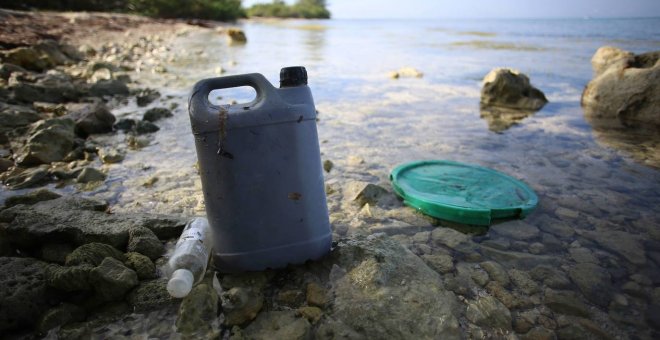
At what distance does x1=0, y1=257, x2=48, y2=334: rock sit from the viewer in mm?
1673

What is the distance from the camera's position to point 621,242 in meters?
2.60

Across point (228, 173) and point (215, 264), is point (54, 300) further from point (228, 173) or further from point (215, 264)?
point (228, 173)

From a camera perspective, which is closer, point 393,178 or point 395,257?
point 395,257

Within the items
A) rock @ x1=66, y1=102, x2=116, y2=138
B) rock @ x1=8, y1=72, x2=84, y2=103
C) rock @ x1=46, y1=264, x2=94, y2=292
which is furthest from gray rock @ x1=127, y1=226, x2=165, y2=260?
rock @ x1=8, y1=72, x2=84, y2=103

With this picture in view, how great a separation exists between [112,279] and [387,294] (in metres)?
1.37

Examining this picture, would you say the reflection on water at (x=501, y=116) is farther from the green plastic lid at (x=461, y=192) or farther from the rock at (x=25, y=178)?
the rock at (x=25, y=178)

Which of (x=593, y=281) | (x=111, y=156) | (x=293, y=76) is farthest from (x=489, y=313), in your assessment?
(x=111, y=156)

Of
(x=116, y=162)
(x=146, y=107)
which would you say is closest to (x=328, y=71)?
(x=146, y=107)

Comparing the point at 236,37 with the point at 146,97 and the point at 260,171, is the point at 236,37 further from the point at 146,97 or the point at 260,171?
the point at 260,171

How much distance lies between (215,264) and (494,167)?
10.6 feet

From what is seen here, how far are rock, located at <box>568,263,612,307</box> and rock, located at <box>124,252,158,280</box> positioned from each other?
243cm

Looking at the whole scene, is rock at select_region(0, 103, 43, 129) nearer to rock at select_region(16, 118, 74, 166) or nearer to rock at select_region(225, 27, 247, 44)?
rock at select_region(16, 118, 74, 166)

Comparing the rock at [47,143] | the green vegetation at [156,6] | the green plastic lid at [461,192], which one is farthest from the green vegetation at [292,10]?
the green plastic lid at [461,192]

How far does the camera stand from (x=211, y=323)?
1.77 meters
